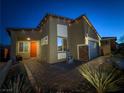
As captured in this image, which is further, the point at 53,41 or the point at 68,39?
the point at 68,39

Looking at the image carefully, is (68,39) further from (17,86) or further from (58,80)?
(17,86)

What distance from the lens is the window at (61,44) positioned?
10.5 metres

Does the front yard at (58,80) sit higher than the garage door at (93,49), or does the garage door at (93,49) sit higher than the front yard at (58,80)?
the garage door at (93,49)

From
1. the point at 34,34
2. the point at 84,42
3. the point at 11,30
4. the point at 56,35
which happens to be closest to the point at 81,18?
the point at 84,42

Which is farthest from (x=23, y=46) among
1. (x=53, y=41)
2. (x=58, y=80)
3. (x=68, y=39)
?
(x=58, y=80)

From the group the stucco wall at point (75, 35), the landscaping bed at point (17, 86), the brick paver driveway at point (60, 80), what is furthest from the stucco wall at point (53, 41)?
the landscaping bed at point (17, 86)

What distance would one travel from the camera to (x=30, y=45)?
15.3 meters

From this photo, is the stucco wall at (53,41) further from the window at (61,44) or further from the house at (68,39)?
the window at (61,44)

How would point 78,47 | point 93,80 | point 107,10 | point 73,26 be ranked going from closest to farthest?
1. point 93,80
2. point 78,47
3. point 73,26
4. point 107,10

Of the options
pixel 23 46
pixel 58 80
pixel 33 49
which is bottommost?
pixel 58 80

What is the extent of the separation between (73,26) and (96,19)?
14387 mm

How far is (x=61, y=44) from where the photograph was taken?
35.6ft

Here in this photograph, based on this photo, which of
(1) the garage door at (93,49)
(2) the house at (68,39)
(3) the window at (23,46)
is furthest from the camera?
(3) the window at (23,46)

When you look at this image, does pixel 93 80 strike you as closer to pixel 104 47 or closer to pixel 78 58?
pixel 78 58
